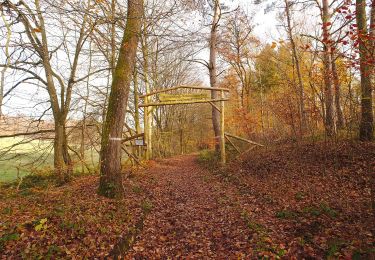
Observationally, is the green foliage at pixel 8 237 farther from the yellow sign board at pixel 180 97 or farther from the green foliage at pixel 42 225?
the yellow sign board at pixel 180 97

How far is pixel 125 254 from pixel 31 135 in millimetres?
7329

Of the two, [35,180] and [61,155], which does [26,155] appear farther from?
[61,155]

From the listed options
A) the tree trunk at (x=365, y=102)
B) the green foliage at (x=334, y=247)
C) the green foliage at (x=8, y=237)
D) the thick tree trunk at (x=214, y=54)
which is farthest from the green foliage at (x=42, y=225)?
the thick tree trunk at (x=214, y=54)

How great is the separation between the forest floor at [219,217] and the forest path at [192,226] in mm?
20

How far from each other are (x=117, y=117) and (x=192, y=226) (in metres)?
3.52

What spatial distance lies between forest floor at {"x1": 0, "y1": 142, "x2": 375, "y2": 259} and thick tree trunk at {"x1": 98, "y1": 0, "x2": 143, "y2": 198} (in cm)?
50

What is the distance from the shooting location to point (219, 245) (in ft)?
14.8

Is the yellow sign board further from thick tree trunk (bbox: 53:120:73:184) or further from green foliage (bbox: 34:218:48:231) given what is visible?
green foliage (bbox: 34:218:48:231)

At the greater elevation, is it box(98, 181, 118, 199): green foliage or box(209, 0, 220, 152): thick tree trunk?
box(209, 0, 220, 152): thick tree trunk

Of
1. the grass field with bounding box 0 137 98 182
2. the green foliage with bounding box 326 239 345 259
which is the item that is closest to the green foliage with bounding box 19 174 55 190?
the grass field with bounding box 0 137 98 182

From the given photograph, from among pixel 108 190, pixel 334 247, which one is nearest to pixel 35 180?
pixel 108 190

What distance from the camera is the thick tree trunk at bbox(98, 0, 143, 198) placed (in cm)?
646

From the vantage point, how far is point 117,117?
6.61 metres

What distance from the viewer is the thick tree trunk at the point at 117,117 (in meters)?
6.46
